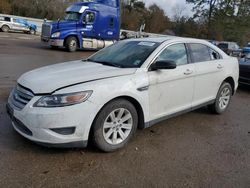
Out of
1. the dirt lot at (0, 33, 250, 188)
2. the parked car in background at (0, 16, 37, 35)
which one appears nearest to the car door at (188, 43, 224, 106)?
the dirt lot at (0, 33, 250, 188)

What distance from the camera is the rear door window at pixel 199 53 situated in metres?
4.76

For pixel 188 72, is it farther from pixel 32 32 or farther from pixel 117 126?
pixel 32 32

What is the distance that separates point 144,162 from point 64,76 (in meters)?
1.53

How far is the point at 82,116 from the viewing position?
320cm

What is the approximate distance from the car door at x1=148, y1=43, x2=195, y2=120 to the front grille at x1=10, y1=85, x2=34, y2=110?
166 centimetres

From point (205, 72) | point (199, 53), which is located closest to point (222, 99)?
point (205, 72)

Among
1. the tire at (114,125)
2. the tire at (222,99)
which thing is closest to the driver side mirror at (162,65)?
the tire at (114,125)

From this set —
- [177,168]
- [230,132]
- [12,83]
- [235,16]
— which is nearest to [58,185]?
[177,168]

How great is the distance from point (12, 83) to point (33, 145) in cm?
401

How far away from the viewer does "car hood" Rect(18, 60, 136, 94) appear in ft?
10.8

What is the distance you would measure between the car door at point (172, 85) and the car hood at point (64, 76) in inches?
18.0

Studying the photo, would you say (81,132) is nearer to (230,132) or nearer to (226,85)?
(230,132)

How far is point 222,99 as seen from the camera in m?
5.59

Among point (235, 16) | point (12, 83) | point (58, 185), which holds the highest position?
point (235, 16)
